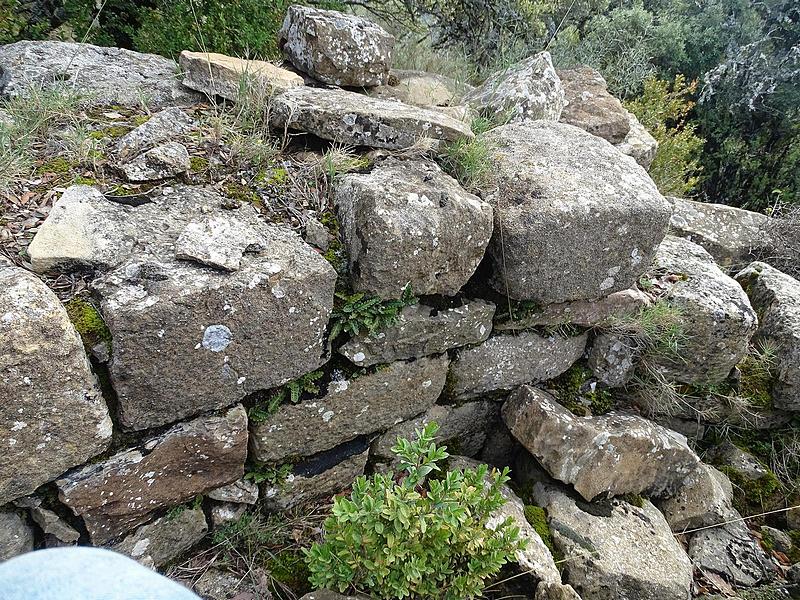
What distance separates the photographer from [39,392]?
1841 mm

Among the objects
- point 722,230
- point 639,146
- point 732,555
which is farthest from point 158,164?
point 722,230

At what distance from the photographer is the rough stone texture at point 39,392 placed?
5.88ft

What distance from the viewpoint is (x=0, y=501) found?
191 centimetres

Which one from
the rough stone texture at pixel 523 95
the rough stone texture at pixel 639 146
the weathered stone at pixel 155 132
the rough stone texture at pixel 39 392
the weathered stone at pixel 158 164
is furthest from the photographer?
the rough stone texture at pixel 639 146

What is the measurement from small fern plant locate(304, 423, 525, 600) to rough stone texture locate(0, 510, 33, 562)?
102cm

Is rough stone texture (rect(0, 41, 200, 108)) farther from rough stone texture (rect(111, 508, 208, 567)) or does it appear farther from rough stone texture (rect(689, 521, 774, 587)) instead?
rough stone texture (rect(689, 521, 774, 587))

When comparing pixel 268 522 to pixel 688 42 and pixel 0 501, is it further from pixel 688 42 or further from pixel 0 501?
pixel 688 42

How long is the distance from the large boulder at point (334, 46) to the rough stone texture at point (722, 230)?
8.35 ft

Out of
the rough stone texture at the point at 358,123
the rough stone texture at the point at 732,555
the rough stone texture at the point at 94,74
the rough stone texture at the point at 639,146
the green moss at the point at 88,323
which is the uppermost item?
the rough stone texture at the point at 358,123

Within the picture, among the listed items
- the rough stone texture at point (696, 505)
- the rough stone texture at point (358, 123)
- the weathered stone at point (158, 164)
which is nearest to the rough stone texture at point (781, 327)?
the rough stone texture at point (696, 505)

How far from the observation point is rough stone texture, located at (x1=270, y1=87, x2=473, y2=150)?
2.88 metres

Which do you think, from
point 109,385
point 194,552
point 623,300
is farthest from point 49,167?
point 623,300

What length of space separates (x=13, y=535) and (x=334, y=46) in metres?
3.01

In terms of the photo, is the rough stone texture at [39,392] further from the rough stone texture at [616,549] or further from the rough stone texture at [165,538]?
the rough stone texture at [616,549]
